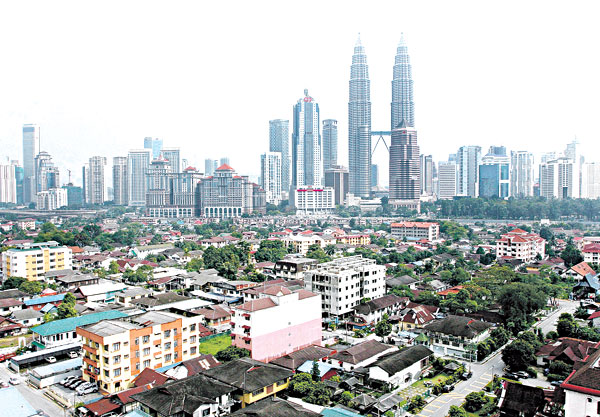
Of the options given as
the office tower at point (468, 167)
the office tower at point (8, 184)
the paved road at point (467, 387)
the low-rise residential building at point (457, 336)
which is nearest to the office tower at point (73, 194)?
the office tower at point (8, 184)

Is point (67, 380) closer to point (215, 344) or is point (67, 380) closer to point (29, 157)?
point (215, 344)

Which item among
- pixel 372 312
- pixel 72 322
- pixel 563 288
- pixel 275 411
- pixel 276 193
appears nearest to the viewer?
pixel 275 411

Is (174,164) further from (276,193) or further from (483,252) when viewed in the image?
(483,252)

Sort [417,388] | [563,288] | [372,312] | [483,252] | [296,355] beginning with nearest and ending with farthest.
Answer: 1. [417,388]
2. [296,355]
3. [372,312]
4. [563,288]
5. [483,252]

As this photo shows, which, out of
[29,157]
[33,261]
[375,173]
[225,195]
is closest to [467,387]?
[33,261]

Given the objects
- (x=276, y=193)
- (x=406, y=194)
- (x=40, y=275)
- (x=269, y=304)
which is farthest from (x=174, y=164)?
(x=269, y=304)

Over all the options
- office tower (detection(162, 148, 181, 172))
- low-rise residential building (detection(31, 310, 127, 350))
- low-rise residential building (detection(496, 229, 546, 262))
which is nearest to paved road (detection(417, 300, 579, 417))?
low-rise residential building (detection(31, 310, 127, 350))

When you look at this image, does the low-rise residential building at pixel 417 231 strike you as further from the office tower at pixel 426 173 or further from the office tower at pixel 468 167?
the office tower at pixel 426 173
